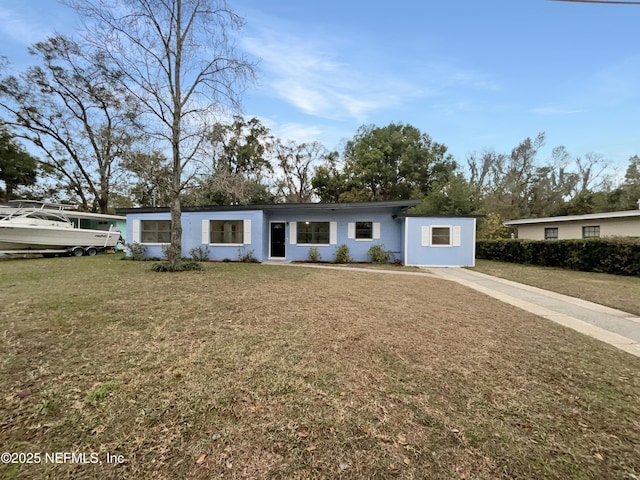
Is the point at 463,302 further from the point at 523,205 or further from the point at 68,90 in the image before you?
the point at 523,205

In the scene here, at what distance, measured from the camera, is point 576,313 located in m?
4.76

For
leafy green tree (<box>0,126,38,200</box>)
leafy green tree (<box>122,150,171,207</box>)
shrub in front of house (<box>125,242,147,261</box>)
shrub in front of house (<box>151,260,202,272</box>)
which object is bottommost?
shrub in front of house (<box>151,260,202,272</box>)

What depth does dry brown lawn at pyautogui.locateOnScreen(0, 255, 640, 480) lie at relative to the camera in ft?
5.03

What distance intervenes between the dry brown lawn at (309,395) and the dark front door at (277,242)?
9443 millimetres

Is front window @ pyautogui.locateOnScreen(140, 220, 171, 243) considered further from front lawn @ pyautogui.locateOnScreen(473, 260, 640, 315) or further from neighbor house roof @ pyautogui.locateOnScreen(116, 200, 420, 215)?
front lawn @ pyautogui.locateOnScreen(473, 260, 640, 315)

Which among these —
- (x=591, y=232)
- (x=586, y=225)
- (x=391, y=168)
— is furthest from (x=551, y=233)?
(x=391, y=168)

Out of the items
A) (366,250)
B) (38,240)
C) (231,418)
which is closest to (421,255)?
(366,250)

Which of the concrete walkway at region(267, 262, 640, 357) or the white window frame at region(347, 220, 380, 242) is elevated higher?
the white window frame at region(347, 220, 380, 242)

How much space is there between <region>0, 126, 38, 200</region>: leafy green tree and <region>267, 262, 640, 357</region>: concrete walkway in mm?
26553

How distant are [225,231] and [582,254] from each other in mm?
14668

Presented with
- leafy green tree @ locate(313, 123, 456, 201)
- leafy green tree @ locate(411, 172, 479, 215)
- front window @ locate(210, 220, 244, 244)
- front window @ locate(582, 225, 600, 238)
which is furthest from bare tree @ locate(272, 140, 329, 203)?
front window @ locate(582, 225, 600, 238)

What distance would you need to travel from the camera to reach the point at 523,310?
15.9 ft

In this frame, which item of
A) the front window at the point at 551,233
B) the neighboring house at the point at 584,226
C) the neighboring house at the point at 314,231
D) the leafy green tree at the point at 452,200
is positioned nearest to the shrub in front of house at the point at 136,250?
the neighboring house at the point at 314,231

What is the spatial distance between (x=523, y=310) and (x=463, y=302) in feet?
3.09
